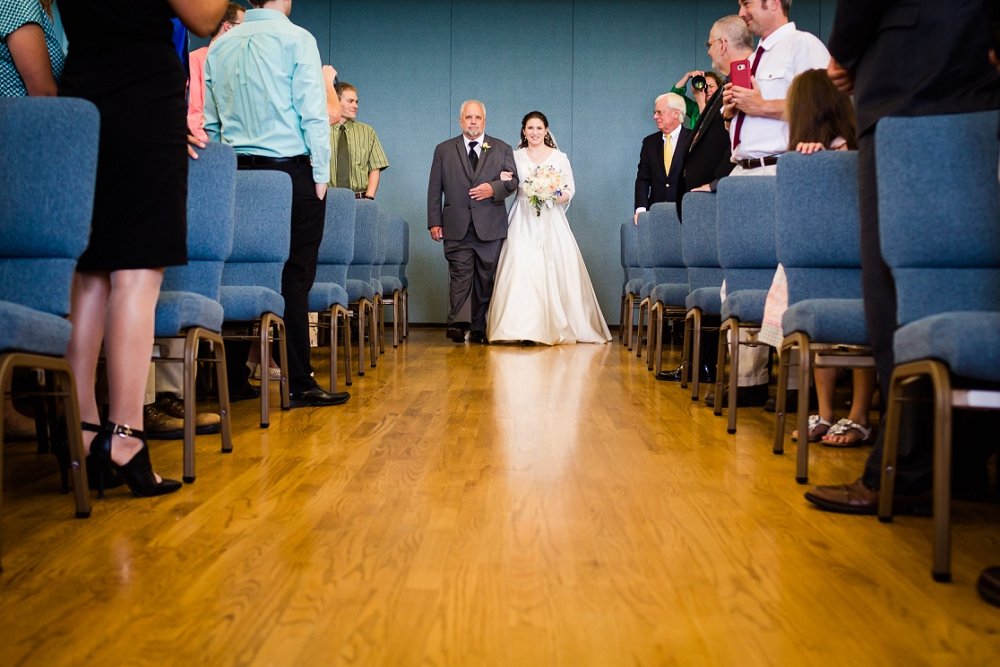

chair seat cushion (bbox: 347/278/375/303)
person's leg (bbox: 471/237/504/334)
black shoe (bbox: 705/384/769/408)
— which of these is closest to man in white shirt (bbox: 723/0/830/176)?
black shoe (bbox: 705/384/769/408)

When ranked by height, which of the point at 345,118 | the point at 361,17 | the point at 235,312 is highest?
the point at 361,17

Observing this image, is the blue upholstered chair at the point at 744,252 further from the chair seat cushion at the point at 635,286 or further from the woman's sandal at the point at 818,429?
the chair seat cushion at the point at 635,286

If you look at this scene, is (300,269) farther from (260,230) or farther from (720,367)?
(720,367)

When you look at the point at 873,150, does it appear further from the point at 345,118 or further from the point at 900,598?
the point at 345,118

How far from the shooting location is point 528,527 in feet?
5.82

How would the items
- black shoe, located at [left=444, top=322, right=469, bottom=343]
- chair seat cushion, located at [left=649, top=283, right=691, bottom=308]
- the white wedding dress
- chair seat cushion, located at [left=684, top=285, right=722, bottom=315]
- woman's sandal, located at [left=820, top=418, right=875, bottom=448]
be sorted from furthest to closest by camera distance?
black shoe, located at [left=444, top=322, right=469, bottom=343]
the white wedding dress
chair seat cushion, located at [left=649, top=283, right=691, bottom=308]
chair seat cushion, located at [left=684, top=285, right=722, bottom=315]
woman's sandal, located at [left=820, top=418, right=875, bottom=448]

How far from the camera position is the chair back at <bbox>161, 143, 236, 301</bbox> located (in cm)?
257

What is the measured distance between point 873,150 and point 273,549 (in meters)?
1.44

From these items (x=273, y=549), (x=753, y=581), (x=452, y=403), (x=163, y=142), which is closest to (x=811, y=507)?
(x=753, y=581)

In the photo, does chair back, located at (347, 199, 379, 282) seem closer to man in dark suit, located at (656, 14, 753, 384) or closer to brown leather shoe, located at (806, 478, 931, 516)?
man in dark suit, located at (656, 14, 753, 384)

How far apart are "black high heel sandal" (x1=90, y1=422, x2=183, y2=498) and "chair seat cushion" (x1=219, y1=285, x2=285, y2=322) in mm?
911

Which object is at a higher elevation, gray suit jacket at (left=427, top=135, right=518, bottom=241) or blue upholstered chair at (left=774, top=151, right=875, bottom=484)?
gray suit jacket at (left=427, top=135, right=518, bottom=241)

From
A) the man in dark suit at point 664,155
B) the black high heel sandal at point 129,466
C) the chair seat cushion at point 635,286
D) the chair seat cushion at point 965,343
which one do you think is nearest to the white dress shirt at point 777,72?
the chair seat cushion at point 965,343

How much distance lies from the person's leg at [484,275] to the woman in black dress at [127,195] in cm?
502
